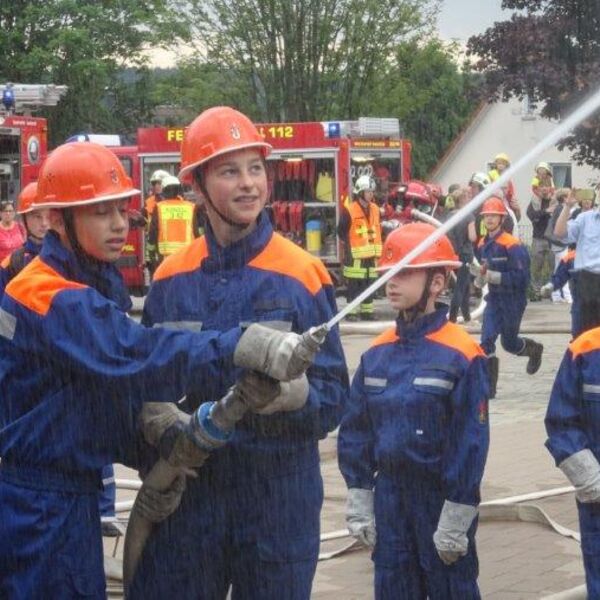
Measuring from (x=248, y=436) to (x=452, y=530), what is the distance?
1.24m

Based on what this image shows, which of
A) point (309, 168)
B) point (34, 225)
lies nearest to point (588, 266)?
point (34, 225)

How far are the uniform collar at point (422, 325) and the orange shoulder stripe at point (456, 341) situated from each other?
0.02m

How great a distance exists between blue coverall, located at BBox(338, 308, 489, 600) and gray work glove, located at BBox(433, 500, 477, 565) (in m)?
0.03

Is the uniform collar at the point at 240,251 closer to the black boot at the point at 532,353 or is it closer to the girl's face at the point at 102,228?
the girl's face at the point at 102,228

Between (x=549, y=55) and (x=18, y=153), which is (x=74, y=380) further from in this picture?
(x=549, y=55)

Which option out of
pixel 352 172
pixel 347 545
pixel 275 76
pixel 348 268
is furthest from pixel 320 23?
pixel 347 545

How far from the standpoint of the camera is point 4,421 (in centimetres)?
431

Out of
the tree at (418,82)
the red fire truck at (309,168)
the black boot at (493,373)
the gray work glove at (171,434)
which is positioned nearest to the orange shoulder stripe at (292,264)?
the gray work glove at (171,434)

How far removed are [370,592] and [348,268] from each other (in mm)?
15887

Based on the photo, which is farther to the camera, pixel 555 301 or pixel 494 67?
pixel 555 301

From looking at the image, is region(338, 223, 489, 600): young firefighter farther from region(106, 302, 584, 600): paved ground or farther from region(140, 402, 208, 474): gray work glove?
region(106, 302, 584, 600): paved ground

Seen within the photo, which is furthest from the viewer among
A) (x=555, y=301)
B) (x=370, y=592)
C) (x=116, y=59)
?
(x=116, y=59)

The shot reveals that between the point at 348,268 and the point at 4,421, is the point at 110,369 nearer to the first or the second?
the point at 4,421

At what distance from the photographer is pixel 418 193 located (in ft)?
84.9
